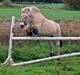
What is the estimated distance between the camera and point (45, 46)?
12023 millimetres

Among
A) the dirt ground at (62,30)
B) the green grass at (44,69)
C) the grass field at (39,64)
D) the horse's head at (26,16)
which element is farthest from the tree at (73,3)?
the horse's head at (26,16)

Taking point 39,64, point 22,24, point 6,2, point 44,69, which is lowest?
point 6,2

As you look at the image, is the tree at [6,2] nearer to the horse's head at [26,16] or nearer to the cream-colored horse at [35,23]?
the cream-colored horse at [35,23]

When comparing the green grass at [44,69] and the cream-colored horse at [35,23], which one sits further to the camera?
the cream-colored horse at [35,23]

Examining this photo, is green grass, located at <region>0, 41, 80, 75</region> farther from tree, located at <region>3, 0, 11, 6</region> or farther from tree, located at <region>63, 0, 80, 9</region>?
tree, located at <region>3, 0, 11, 6</region>

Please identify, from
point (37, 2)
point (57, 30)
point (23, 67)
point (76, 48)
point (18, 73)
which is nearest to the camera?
point (18, 73)

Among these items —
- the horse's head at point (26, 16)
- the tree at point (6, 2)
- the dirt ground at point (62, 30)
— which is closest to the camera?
the horse's head at point (26, 16)

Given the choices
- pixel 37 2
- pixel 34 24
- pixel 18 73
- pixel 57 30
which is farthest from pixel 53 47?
pixel 37 2

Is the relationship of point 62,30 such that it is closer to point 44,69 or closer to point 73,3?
point 44,69

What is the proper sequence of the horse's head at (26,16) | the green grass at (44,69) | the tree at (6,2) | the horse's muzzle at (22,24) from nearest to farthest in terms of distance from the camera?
the green grass at (44,69) < the horse's muzzle at (22,24) < the horse's head at (26,16) < the tree at (6,2)

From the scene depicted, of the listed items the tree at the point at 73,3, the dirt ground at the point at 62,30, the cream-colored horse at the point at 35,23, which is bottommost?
the tree at the point at 73,3

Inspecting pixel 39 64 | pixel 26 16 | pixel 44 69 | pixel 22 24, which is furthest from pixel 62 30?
pixel 44 69

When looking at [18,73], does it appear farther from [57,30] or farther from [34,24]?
[57,30]

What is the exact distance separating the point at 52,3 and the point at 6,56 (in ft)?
132
